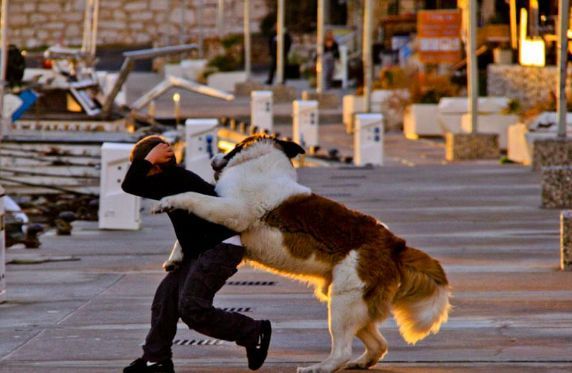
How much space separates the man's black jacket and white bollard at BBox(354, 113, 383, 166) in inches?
720

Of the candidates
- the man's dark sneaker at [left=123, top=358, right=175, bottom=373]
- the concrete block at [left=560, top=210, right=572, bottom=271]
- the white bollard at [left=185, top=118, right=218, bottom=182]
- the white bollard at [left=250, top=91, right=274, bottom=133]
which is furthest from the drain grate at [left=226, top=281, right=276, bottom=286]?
the white bollard at [left=250, top=91, right=274, bottom=133]

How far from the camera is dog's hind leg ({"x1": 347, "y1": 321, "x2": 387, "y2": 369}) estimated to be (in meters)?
9.62

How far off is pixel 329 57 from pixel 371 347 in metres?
38.2

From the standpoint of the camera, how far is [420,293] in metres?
9.53

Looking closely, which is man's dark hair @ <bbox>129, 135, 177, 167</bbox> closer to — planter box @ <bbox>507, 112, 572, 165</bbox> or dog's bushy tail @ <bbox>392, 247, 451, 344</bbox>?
dog's bushy tail @ <bbox>392, 247, 451, 344</bbox>

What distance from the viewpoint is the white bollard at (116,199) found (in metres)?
18.6

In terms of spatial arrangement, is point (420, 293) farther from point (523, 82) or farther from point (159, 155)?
point (523, 82)

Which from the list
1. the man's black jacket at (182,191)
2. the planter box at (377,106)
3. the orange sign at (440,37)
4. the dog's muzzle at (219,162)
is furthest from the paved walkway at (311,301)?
the planter box at (377,106)

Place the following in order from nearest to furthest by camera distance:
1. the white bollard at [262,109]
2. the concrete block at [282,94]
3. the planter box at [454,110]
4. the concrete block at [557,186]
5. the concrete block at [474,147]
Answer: the concrete block at [557,186]
the concrete block at [474,147]
the planter box at [454,110]
the white bollard at [262,109]
the concrete block at [282,94]

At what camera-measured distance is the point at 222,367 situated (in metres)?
10.1

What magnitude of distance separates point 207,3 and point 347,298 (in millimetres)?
62416

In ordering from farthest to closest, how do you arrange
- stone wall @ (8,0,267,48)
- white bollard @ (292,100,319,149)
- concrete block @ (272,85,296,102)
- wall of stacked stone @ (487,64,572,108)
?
stone wall @ (8,0,267,48) < concrete block @ (272,85,296,102) < wall of stacked stone @ (487,64,572,108) < white bollard @ (292,100,319,149)

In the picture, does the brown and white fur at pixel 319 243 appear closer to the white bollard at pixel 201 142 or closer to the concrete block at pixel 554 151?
the concrete block at pixel 554 151

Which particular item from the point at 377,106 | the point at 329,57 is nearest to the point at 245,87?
the point at 329,57
